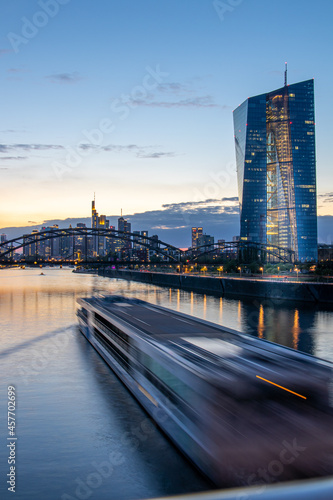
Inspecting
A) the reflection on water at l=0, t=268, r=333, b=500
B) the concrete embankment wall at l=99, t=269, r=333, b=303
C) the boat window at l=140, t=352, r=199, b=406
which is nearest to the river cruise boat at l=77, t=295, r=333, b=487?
the boat window at l=140, t=352, r=199, b=406

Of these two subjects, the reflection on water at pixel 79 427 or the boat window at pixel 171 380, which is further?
the reflection on water at pixel 79 427

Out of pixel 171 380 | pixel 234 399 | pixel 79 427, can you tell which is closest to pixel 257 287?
pixel 79 427

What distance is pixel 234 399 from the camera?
9.39 meters

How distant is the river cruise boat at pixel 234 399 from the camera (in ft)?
23.5

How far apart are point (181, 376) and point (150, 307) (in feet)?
60.8

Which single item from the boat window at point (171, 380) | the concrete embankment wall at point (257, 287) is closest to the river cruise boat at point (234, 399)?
the boat window at point (171, 380)

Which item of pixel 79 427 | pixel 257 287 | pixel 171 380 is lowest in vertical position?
pixel 257 287

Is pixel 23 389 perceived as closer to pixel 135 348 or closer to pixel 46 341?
pixel 135 348

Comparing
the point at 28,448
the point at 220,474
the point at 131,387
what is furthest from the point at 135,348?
the point at 220,474

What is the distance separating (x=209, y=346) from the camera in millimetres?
15164

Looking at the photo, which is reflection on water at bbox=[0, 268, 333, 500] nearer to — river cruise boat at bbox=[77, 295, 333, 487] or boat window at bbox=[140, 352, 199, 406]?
river cruise boat at bbox=[77, 295, 333, 487]

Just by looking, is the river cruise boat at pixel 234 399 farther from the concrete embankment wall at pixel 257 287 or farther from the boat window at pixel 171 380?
the concrete embankment wall at pixel 257 287

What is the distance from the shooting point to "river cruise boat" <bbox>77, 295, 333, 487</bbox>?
7148 mm

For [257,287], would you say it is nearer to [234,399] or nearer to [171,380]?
[171,380]
